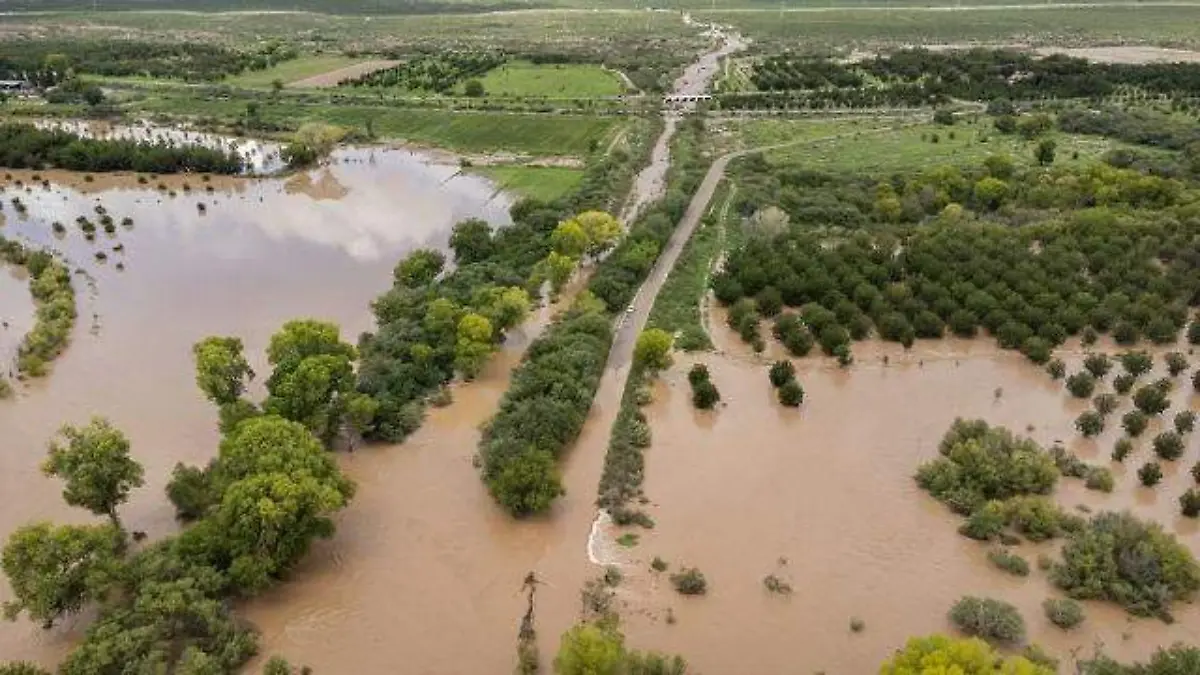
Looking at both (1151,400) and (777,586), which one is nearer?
(777,586)

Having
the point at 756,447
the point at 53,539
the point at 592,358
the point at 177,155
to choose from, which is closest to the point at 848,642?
the point at 756,447

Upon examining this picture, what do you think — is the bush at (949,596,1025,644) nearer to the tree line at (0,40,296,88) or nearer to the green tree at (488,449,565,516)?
the green tree at (488,449,565,516)

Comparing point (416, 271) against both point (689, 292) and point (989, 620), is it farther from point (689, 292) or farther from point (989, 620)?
point (989, 620)

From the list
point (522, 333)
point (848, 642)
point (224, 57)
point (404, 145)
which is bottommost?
point (848, 642)

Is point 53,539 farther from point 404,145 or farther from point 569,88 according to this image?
point 569,88

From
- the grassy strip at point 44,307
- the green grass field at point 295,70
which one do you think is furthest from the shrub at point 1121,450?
the green grass field at point 295,70

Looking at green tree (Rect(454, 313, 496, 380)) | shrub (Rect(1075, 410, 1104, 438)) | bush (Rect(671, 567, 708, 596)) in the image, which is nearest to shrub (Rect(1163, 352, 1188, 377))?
shrub (Rect(1075, 410, 1104, 438))

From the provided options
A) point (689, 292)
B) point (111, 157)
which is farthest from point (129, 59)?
point (689, 292)

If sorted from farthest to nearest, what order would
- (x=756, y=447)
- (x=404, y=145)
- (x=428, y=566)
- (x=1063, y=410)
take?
(x=404, y=145) < (x=1063, y=410) < (x=756, y=447) < (x=428, y=566)
